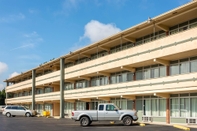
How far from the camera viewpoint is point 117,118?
2525cm

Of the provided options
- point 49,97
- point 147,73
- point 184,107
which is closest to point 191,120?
point 184,107

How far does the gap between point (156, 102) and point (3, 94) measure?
8273 cm

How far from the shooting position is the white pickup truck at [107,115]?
82.9 ft

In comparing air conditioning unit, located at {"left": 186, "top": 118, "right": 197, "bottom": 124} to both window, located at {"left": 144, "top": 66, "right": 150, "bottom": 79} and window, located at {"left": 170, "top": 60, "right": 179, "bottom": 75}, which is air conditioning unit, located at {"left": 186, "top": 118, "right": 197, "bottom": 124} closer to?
window, located at {"left": 170, "top": 60, "right": 179, "bottom": 75}

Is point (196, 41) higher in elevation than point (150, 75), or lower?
higher

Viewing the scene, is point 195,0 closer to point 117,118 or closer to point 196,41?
point 196,41

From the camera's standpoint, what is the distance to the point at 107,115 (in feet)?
83.1

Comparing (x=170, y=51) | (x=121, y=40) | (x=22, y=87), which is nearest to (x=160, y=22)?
(x=170, y=51)

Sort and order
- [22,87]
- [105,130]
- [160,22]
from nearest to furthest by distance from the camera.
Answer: [105,130] < [160,22] < [22,87]

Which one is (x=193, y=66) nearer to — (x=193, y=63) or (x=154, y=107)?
(x=193, y=63)

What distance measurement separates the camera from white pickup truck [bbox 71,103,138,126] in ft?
82.9

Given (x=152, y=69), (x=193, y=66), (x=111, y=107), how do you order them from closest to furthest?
(x=193, y=66)
(x=111, y=107)
(x=152, y=69)

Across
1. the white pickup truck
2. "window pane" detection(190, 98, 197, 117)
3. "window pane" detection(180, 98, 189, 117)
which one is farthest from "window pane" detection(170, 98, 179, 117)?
the white pickup truck

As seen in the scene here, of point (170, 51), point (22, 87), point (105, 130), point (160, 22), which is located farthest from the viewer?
point (22, 87)
